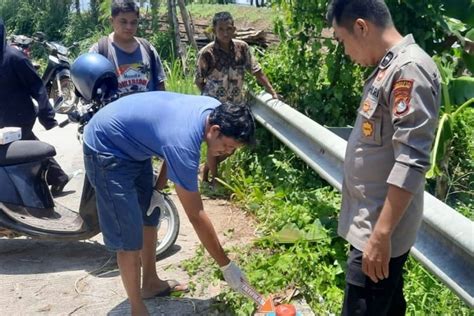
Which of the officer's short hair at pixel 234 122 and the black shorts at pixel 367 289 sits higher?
the officer's short hair at pixel 234 122

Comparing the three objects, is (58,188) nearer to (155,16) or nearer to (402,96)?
(402,96)

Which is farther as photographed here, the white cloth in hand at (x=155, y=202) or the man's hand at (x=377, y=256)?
the white cloth in hand at (x=155, y=202)

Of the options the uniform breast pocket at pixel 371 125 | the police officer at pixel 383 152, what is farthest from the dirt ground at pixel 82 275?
the uniform breast pocket at pixel 371 125

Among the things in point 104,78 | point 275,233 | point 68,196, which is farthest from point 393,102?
point 68,196

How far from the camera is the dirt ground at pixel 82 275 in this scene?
4000mm

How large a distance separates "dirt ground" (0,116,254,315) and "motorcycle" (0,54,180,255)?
0.66ft

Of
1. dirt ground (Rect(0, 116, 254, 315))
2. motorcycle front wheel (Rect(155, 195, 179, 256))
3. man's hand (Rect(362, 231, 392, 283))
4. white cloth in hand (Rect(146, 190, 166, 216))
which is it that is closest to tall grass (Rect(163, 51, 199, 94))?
dirt ground (Rect(0, 116, 254, 315))

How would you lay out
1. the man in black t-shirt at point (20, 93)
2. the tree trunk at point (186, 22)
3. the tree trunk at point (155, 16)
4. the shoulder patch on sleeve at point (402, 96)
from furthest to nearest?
the tree trunk at point (155, 16)
the tree trunk at point (186, 22)
the man in black t-shirt at point (20, 93)
the shoulder patch on sleeve at point (402, 96)

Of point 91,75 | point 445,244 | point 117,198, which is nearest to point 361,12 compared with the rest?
point 445,244

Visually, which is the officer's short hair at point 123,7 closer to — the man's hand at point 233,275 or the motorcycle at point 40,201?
the motorcycle at point 40,201

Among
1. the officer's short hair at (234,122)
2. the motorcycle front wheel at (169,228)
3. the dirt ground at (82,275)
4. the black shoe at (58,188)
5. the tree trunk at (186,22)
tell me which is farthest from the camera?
the tree trunk at (186,22)

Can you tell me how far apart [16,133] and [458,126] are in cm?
342

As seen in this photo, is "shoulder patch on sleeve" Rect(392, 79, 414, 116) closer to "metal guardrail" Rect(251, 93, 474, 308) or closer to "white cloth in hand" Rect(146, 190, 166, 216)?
"metal guardrail" Rect(251, 93, 474, 308)

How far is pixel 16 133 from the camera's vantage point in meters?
4.84
